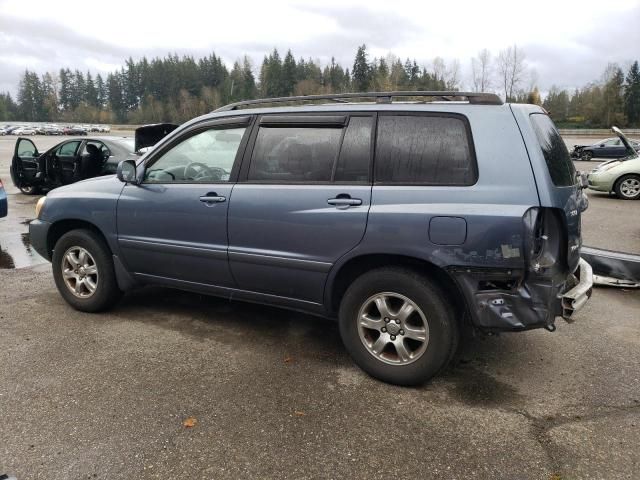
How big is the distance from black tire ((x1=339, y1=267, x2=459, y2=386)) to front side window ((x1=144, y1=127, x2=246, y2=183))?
1.38 m

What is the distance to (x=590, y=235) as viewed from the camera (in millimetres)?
8250

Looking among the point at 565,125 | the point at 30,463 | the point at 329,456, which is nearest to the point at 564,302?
the point at 329,456

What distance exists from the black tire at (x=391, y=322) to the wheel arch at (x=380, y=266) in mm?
55

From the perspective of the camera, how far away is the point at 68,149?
452 inches

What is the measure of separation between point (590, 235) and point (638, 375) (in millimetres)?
5466

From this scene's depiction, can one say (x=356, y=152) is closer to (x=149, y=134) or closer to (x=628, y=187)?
(x=149, y=134)

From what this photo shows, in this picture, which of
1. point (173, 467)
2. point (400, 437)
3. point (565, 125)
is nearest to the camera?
point (173, 467)

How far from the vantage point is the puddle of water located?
6.30 meters

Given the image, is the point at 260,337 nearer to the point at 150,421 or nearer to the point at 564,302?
the point at 150,421

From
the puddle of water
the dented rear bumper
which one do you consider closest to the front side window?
the dented rear bumper

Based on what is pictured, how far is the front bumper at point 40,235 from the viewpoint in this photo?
15.0ft

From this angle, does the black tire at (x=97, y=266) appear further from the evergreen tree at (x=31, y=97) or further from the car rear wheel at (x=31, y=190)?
the evergreen tree at (x=31, y=97)

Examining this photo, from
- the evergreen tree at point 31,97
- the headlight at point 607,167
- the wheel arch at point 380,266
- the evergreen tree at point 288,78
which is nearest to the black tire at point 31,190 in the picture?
the wheel arch at point 380,266

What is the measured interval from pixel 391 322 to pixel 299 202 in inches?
39.5
